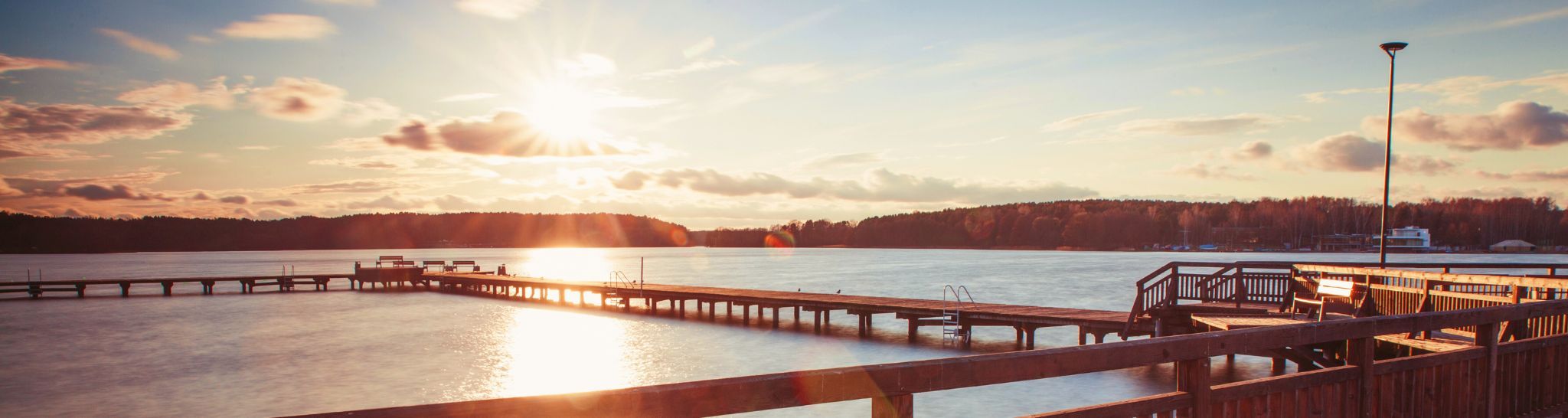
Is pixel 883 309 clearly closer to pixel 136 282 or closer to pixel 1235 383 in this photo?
pixel 1235 383

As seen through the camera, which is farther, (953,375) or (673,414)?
(953,375)

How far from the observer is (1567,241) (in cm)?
15525

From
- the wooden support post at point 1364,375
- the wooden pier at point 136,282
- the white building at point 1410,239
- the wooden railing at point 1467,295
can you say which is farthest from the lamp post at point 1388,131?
the white building at point 1410,239

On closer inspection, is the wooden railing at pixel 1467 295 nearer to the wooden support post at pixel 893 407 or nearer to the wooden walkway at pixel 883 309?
the wooden walkway at pixel 883 309

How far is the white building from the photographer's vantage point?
151 metres

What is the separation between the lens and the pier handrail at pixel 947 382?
2738 millimetres

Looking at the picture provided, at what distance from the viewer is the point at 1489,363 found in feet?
21.3

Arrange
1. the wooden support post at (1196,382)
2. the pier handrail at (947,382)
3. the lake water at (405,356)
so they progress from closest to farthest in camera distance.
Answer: the pier handrail at (947,382)
the wooden support post at (1196,382)
the lake water at (405,356)

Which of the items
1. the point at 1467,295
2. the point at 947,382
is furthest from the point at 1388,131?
the point at 947,382

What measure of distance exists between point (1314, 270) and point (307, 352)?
88.5 feet

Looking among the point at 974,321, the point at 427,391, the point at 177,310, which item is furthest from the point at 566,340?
the point at 177,310

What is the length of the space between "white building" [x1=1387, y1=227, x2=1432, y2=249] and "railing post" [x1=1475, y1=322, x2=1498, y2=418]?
6789 inches

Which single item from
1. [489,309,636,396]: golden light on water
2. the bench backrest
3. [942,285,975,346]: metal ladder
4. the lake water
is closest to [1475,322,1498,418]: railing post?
the bench backrest

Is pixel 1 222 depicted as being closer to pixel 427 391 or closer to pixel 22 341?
pixel 22 341
